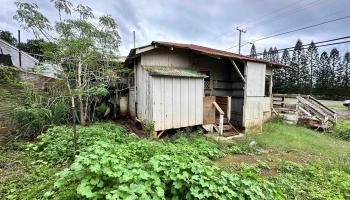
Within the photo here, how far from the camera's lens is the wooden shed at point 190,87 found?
7.16m

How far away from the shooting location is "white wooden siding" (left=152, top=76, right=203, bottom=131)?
700cm

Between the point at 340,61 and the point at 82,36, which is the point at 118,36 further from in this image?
the point at 340,61

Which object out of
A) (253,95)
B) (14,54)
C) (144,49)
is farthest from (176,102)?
(14,54)

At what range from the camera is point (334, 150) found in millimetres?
7516

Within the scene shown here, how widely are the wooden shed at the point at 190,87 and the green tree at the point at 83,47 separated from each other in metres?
1.10

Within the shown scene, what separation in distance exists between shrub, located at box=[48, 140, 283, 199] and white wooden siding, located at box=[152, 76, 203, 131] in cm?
434

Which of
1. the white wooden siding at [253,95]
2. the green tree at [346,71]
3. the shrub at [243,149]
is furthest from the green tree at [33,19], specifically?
the green tree at [346,71]

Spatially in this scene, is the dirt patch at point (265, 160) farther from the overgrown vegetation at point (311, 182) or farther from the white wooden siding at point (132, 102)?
the white wooden siding at point (132, 102)

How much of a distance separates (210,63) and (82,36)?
18.7ft

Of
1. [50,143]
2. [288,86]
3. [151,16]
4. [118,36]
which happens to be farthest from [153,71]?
[288,86]

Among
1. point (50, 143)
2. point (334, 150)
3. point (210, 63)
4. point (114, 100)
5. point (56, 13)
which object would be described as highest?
point (56, 13)

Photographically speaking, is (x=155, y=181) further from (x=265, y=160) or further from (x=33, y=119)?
(x=33, y=119)

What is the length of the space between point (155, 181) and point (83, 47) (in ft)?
21.7

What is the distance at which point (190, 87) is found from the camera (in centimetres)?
770
